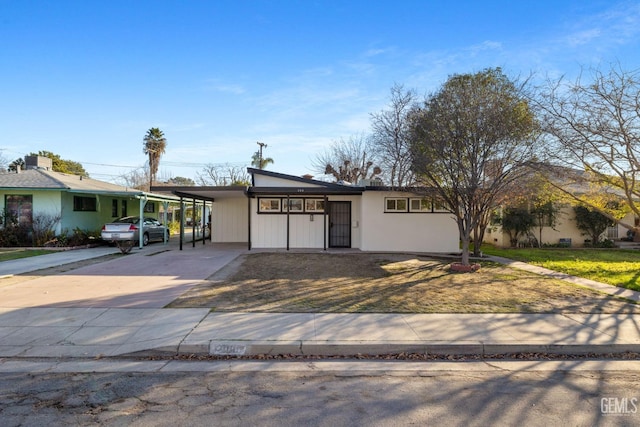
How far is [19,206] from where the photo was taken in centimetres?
1769

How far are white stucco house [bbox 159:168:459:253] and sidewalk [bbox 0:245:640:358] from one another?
29.9 feet

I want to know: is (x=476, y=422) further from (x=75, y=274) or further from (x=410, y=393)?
(x=75, y=274)

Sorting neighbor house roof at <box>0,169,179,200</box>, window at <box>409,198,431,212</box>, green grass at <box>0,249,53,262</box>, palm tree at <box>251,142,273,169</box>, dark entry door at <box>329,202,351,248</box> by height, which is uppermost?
palm tree at <box>251,142,273,169</box>

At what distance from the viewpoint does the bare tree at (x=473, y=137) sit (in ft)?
33.0

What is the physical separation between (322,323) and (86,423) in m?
3.44

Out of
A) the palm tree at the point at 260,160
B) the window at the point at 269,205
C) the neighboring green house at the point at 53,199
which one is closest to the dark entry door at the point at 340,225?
the window at the point at 269,205

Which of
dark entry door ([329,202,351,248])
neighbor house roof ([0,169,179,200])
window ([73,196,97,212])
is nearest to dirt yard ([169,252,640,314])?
dark entry door ([329,202,351,248])

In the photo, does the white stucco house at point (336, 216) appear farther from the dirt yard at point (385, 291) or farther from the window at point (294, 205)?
the dirt yard at point (385, 291)

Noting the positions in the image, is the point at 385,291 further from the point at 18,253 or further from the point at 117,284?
the point at 18,253

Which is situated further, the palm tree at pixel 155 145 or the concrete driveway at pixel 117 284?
the palm tree at pixel 155 145

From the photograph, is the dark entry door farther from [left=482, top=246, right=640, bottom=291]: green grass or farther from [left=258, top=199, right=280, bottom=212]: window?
[left=482, top=246, right=640, bottom=291]: green grass

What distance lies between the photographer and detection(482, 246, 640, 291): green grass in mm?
10383

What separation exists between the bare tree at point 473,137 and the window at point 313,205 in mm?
6588

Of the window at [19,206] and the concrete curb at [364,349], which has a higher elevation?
the window at [19,206]
